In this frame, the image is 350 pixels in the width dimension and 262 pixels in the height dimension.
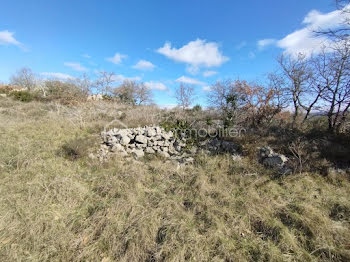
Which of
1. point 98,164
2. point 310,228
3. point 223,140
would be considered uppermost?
point 223,140

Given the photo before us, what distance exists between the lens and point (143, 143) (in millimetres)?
5207

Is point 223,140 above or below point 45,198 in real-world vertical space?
above

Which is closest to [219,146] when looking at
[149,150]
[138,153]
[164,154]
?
[164,154]

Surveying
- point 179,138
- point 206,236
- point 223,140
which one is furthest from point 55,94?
point 206,236

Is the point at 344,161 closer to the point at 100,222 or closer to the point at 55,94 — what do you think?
the point at 100,222

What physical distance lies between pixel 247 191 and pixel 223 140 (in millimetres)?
2398

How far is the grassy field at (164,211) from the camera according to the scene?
2068mm

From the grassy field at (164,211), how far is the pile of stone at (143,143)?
717 mm

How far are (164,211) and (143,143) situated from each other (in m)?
2.86

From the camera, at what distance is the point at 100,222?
2.43 meters

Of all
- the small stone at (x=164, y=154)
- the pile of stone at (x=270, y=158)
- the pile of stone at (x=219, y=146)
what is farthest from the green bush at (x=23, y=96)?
the pile of stone at (x=270, y=158)

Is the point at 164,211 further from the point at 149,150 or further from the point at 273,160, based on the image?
the point at 273,160

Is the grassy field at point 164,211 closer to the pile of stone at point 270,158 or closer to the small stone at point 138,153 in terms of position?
the pile of stone at point 270,158

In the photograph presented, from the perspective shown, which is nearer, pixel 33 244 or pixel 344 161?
pixel 33 244
